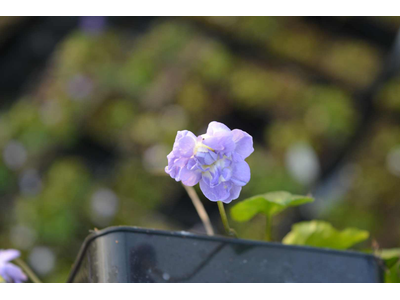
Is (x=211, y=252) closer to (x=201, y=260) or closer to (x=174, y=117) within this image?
(x=201, y=260)

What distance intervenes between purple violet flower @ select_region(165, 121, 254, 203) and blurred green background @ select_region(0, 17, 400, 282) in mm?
1363

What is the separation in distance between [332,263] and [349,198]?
5.14ft

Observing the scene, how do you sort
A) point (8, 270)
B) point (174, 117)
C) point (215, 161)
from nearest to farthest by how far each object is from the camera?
point (215, 161) < point (8, 270) < point (174, 117)

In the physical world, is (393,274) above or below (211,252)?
below

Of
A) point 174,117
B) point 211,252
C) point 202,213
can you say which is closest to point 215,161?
point 211,252

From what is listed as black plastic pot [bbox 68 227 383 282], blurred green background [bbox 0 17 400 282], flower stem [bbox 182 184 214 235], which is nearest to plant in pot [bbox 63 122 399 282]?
black plastic pot [bbox 68 227 383 282]

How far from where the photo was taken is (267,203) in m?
0.51

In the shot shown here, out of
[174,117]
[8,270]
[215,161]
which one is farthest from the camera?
[174,117]

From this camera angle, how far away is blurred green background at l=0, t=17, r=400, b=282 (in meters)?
1.87

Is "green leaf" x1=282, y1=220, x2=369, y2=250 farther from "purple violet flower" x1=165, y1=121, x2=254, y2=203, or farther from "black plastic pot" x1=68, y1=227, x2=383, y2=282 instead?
"purple violet flower" x1=165, y1=121, x2=254, y2=203

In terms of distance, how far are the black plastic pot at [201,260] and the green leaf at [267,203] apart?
0.20ft

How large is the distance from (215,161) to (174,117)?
1.66 m

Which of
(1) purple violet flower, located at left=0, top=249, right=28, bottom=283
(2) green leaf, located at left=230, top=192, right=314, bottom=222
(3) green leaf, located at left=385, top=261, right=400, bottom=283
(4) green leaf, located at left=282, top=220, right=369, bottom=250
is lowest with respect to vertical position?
(3) green leaf, located at left=385, top=261, right=400, bottom=283

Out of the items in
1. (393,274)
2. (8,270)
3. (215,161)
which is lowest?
(393,274)
